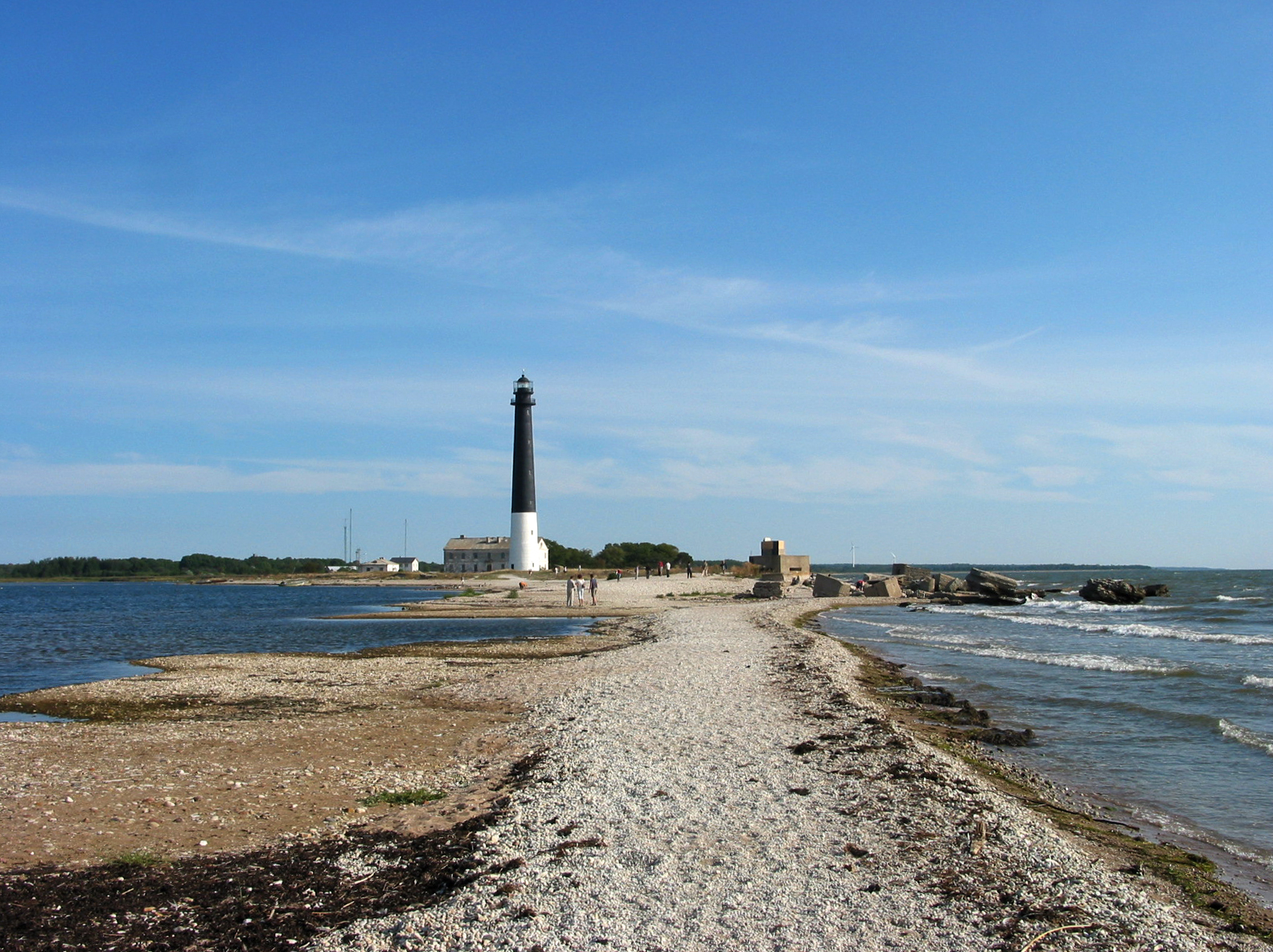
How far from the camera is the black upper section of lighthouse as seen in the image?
8088 cm

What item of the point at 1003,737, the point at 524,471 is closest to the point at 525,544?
the point at 524,471

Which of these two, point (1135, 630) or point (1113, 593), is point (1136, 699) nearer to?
point (1135, 630)

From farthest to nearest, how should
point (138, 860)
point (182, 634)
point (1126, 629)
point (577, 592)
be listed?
point (577, 592), point (1126, 629), point (182, 634), point (138, 860)

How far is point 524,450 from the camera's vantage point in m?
81.5

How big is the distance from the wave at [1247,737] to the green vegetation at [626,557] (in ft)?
291

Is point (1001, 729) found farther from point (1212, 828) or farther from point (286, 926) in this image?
point (286, 926)

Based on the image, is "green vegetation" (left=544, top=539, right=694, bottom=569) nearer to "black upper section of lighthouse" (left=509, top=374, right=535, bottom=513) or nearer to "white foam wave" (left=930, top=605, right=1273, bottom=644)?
"black upper section of lighthouse" (left=509, top=374, right=535, bottom=513)

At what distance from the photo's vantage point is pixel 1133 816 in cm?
1020

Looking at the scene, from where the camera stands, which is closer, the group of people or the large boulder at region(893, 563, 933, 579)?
the group of people

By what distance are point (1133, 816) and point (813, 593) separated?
2004 inches

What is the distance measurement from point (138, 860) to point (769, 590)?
47306 mm

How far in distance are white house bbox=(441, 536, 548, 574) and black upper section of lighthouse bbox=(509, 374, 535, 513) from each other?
83.8 feet

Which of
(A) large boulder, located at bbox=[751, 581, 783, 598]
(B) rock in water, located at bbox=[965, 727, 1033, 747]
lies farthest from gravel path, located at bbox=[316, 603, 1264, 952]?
(A) large boulder, located at bbox=[751, 581, 783, 598]

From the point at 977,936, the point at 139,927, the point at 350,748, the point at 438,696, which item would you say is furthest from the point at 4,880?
the point at 438,696
